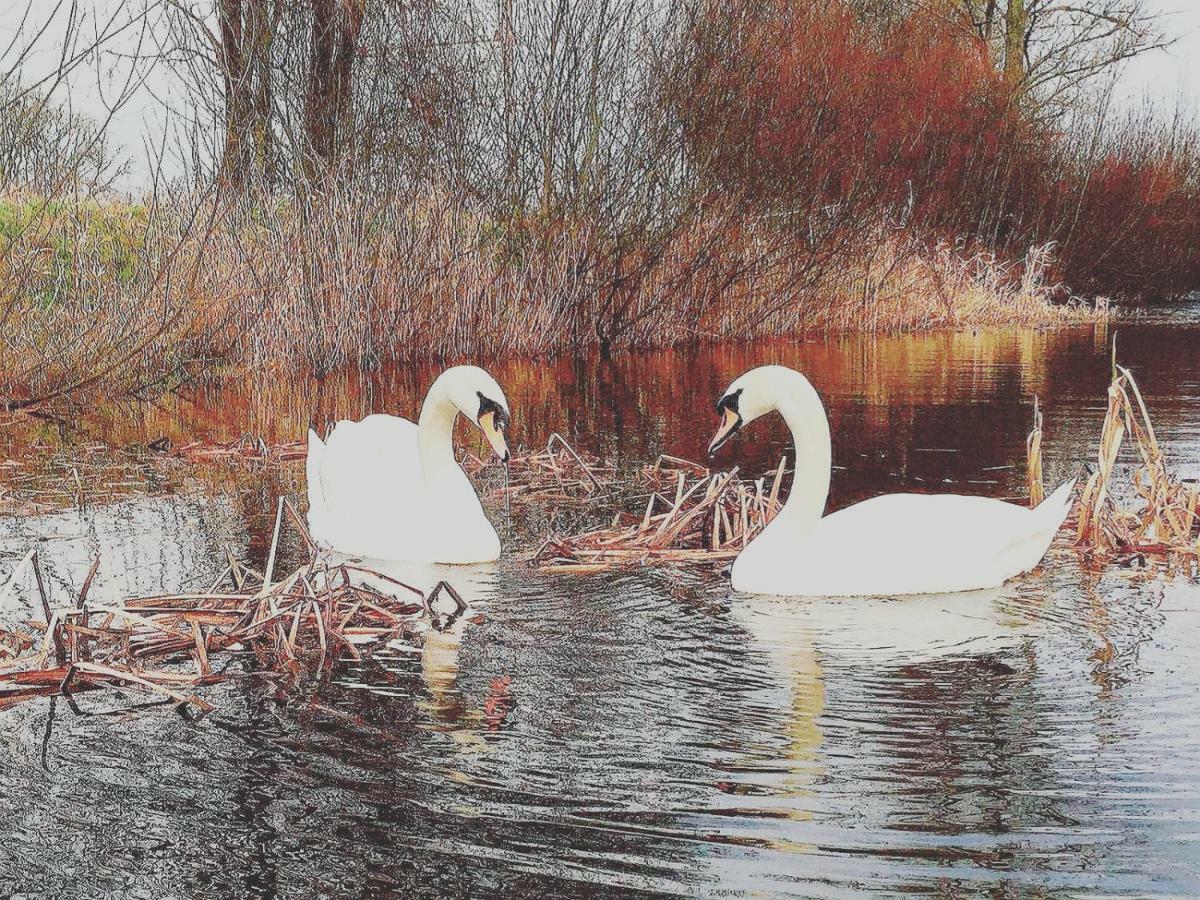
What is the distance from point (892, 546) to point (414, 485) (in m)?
2.33

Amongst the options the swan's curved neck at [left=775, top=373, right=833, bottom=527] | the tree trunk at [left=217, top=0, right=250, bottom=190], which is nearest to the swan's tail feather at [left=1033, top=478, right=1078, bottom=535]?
the swan's curved neck at [left=775, top=373, right=833, bottom=527]

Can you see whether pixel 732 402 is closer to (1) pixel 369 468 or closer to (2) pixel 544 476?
(1) pixel 369 468

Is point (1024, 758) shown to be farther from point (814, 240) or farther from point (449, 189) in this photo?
point (814, 240)

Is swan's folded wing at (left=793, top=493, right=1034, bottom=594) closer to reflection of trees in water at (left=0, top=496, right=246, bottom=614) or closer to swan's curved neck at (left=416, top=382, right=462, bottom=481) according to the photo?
swan's curved neck at (left=416, top=382, right=462, bottom=481)

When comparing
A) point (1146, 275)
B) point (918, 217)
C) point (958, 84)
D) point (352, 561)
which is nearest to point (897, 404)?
point (352, 561)

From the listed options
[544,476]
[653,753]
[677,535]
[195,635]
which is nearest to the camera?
[653,753]

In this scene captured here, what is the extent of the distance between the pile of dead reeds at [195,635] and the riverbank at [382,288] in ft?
14.7

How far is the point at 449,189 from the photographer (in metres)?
16.7

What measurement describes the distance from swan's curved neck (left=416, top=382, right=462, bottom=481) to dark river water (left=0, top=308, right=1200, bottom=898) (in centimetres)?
53

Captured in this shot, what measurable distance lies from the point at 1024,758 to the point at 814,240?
18.5 meters

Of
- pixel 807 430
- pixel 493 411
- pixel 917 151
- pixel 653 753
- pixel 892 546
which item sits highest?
pixel 917 151

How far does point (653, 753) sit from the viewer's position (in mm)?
3959

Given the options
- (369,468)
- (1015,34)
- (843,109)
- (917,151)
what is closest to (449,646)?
(369,468)

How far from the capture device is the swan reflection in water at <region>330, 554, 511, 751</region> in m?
4.28
